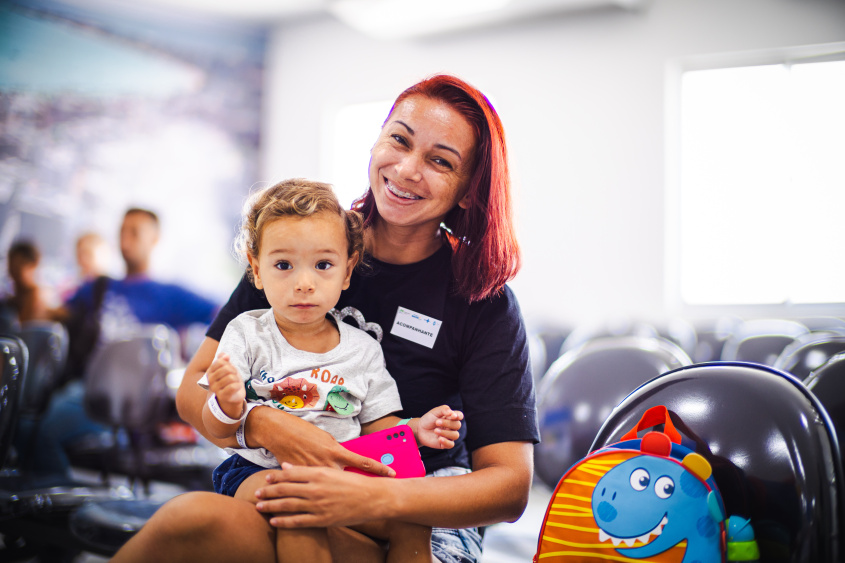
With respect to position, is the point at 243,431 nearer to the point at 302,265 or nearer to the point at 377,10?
the point at 302,265

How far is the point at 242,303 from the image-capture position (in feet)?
5.04

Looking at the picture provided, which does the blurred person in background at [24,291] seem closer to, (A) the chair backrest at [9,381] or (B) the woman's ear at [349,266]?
(A) the chair backrest at [9,381]

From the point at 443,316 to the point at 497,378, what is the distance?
0.20m

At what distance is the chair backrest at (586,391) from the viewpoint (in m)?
2.17

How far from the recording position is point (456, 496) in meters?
1.22

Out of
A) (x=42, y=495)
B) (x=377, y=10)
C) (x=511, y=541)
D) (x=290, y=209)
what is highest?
(x=377, y=10)

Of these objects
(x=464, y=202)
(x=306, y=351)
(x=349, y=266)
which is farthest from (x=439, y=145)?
(x=306, y=351)

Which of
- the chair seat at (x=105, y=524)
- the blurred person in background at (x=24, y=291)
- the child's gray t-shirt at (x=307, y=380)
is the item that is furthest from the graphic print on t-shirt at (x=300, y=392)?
the blurred person in background at (x=24, y=291)

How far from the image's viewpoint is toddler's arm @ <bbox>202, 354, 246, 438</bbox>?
1141 mm

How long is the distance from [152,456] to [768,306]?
516 cm

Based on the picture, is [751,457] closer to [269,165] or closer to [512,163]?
[512,163]

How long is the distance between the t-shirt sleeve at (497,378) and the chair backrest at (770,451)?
31cm

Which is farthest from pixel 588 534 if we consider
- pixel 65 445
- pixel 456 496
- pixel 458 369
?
pixel 65 445

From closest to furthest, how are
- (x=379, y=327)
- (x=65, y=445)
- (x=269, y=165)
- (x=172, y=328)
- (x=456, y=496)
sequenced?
1. (x=456, y=496)
2. (x=379, y=327)
3. (x=65, y=445)
4. (x=172, y=328)
5. (x=269, y=165)
